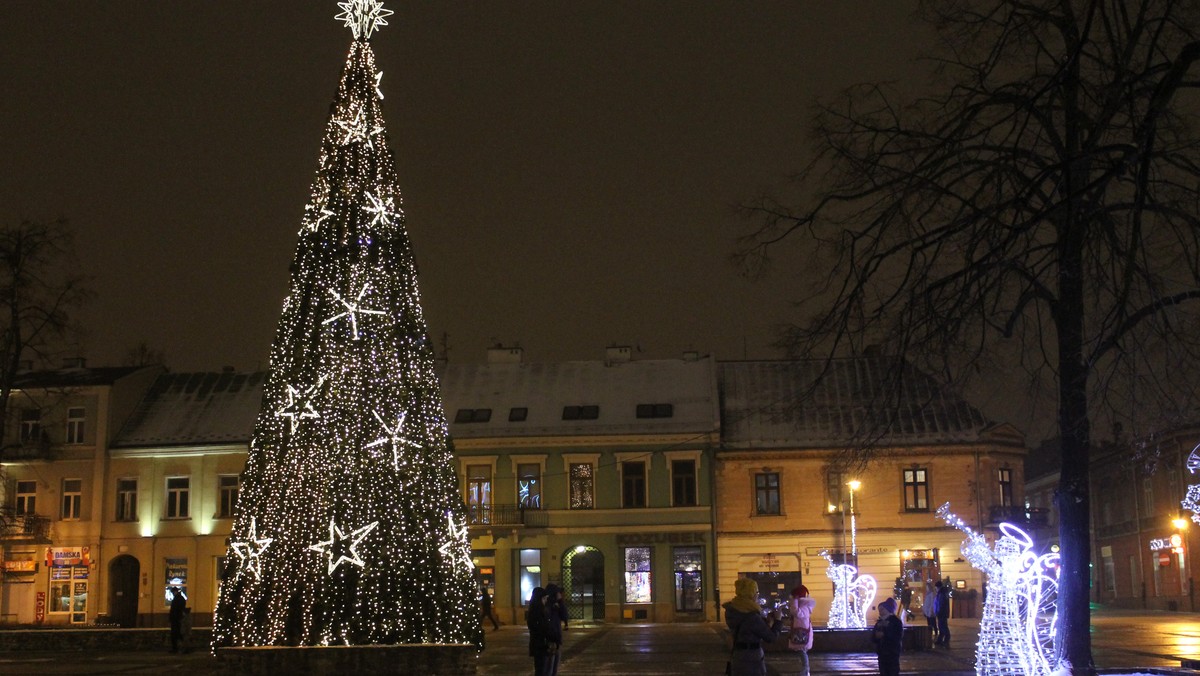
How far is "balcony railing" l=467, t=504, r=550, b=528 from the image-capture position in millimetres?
48438

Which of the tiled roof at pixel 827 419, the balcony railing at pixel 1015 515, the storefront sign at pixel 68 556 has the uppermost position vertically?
the tiled roof at pixel 827 419

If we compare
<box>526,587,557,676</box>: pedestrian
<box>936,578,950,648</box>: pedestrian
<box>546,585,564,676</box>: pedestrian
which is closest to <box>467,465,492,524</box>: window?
<box>936,578,950,648</box>: pedestrian

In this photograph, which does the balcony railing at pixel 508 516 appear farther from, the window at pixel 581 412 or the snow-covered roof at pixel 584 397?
the window at pixel 581 412

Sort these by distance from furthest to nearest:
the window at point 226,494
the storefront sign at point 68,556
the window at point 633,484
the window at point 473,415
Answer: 1. the window at point 473,415
2. the window at point 226,494
3. the storefront sign at point 68,556
4. the window at point 633,484

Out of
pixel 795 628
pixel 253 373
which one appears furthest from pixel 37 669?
pixel 253 373

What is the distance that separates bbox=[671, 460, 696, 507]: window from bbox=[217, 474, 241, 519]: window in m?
16.5

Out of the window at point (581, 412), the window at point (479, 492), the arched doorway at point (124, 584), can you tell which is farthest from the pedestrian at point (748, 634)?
the arched doorway at point (124, 584)

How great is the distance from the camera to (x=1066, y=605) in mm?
16438

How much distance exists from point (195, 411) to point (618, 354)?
17.2 m

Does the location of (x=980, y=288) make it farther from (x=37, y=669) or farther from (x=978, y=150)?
(x=37, y=669)

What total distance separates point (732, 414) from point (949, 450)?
324 inches

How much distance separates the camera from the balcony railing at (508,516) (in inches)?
1907

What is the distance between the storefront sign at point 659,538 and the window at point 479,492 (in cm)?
509

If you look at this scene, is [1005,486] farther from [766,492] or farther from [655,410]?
[655,410]
